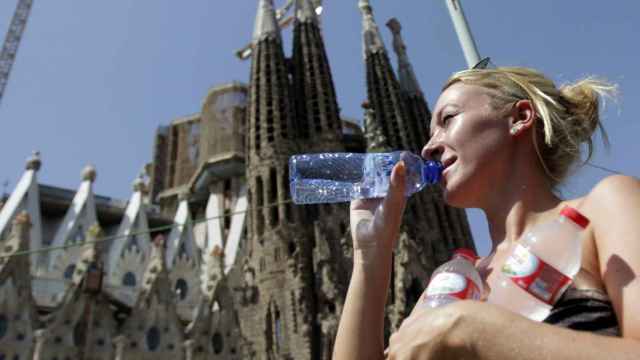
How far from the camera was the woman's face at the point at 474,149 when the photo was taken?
71.1 inches

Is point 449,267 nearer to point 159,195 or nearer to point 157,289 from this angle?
point 157,289

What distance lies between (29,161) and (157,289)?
13972 mm

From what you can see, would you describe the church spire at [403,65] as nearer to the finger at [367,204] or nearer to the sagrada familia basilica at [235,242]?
the sagrada familia basilica at [235,242]

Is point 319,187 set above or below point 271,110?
below

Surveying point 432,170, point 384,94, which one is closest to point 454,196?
point 432,170

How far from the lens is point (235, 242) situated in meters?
34.8

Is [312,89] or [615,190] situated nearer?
[615,190]

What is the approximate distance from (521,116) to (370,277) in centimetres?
70

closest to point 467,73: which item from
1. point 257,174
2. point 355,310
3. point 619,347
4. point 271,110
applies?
point 355,310

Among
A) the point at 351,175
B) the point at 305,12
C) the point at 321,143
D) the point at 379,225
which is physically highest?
the point at 305,12

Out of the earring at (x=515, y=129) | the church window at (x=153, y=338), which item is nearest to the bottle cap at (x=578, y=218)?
the earring at (x=515, y=129)

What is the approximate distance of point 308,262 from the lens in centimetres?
2622

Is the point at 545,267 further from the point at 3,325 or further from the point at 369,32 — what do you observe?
the point at 369,32

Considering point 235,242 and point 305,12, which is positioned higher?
point 305,12
